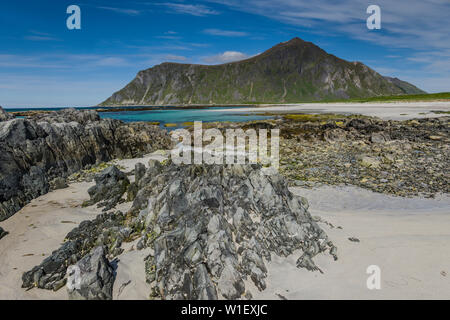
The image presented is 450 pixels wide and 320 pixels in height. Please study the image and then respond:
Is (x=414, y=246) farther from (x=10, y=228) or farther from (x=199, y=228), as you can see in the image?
(x=10, y=228)

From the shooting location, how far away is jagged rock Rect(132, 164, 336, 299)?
7352 mm

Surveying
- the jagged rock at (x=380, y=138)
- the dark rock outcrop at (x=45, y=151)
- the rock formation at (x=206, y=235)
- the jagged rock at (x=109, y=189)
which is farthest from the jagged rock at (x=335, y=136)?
the jagged rock at (x=109, y=189)

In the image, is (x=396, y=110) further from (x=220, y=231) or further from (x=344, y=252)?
(x=220, y=231)

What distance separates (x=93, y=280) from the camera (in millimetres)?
7195

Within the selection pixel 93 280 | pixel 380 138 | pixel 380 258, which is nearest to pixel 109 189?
pixel 93 280

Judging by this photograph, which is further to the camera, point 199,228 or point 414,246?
point 414,246

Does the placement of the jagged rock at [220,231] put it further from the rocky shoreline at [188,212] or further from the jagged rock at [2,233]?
the jagged rock at [2,233]

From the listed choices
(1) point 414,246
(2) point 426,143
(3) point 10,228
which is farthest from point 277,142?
(3) point 10,228

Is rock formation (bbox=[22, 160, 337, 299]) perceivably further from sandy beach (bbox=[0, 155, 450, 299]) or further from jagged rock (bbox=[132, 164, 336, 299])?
sandy beach (bbox=[0, 155, 450, 299])

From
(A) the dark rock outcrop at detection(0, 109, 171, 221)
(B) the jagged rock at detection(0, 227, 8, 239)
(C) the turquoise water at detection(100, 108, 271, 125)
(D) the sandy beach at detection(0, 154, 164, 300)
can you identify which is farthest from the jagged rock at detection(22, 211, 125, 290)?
(C) the turquoise water at detection(100, 108, 271, 125)

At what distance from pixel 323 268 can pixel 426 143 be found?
30.7 metres

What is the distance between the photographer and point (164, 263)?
26.1ft

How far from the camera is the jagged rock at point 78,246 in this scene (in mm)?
8125
